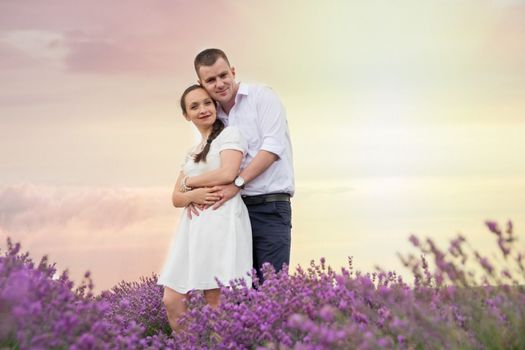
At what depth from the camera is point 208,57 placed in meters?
4.70

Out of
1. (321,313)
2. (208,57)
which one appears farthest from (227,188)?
(321,313)

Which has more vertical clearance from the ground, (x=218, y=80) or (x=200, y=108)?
(x=218, y=80)

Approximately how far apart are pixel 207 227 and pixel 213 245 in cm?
11

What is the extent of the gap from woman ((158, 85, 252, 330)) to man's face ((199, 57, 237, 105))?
118mm

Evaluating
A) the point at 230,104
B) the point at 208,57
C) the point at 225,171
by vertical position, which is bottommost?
the point at 225,171

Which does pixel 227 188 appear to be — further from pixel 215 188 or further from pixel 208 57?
pixel 208 57

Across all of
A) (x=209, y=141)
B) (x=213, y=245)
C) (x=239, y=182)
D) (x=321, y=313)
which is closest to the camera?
(x=321, y=313)

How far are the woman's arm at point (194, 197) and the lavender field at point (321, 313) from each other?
0.78 meters

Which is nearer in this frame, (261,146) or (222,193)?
(222,193)

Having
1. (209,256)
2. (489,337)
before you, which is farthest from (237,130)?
(489,337)

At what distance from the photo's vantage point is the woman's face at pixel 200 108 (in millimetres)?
4508

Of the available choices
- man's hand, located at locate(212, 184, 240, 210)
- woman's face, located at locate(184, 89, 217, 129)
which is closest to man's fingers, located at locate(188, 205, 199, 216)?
man's hand, located at locate(212, 184, 240, 210)

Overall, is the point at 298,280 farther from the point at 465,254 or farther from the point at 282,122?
the point at 282,122

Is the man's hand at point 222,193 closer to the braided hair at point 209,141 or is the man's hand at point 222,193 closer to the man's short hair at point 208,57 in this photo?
the braided hair at point 209,141
